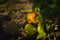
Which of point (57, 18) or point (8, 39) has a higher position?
point (57, 18)

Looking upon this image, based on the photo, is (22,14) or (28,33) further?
(22,14)

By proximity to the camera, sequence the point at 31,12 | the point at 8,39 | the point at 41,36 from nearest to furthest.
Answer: the point at 41,36, the point at 8,39, the point at 31,12

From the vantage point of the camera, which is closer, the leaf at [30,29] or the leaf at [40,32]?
the leaf at [40,32]

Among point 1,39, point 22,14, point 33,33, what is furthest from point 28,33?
point 22,14

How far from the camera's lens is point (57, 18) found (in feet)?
11.5

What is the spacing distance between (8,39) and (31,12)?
2.53ft

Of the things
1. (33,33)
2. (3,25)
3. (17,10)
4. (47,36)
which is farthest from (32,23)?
(17,10)

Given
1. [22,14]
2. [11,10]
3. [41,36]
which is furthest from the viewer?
[11,10]

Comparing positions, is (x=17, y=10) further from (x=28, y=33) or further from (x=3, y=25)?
(x=28, y=33)

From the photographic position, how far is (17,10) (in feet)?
14.5

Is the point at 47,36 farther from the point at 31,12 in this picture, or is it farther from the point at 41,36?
the point at 31,12

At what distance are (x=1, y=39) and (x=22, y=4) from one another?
146cm

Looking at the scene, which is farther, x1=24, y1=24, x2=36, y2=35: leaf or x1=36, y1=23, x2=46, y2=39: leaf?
x1=24, y1=24, x2=36, y2=35: leaf

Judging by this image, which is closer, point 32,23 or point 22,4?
point 32,23
